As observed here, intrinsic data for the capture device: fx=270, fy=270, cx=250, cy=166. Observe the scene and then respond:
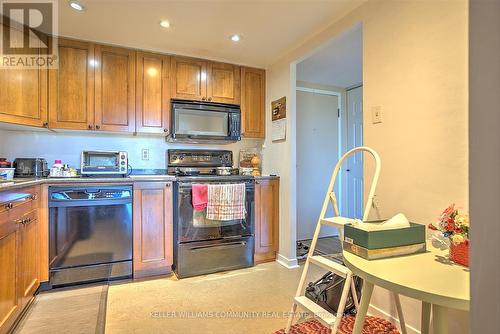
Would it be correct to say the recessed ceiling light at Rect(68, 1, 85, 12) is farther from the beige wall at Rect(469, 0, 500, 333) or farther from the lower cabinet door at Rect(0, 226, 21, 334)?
the beige wall at Rect(469, 0, 500, 333)

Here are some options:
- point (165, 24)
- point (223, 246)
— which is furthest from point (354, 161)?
point (165, 24)

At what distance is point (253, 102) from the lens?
329 cm

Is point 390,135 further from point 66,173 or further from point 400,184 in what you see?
point 66,173

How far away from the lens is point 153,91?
9.27ft

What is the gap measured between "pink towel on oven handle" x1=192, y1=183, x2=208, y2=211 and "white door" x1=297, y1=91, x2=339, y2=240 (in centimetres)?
165

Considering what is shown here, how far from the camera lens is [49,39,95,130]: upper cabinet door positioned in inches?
98.2

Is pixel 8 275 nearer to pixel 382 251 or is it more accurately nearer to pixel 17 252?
pixel 17 252

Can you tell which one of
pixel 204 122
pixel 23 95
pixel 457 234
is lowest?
pixel 457 234

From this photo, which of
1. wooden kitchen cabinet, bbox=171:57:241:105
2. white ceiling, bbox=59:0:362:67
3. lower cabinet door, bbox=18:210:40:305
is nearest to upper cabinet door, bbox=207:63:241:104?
wooden kitchen cabinet, bbox=171:57:241:105

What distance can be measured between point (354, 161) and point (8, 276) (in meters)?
3.87

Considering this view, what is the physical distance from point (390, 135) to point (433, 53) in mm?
512

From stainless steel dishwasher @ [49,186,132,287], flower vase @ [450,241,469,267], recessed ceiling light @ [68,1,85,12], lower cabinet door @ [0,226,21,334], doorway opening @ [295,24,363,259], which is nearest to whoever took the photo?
flower vase @ [450,241,469,267]

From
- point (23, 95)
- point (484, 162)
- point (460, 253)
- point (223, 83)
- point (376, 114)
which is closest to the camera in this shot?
point (484, 162)

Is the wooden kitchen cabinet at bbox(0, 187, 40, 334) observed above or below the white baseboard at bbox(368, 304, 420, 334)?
above
